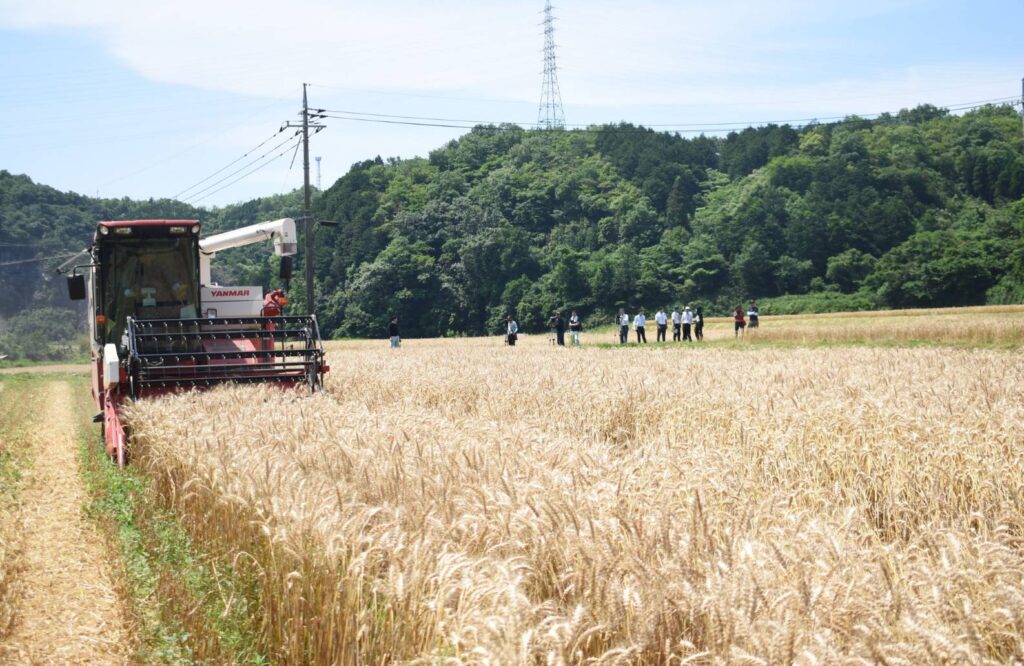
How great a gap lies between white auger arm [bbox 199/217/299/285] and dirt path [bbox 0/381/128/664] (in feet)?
19.8

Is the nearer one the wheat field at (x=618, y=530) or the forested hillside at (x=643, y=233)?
the wheat field at (x=618, y=530)

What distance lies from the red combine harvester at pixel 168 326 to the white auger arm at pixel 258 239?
40.2 inches

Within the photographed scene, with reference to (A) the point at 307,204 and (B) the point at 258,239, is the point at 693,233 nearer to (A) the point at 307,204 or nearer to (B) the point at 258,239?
(A) the point at 307,204

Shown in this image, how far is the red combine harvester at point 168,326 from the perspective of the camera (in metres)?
12.3

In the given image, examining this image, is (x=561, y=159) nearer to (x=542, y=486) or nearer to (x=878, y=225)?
(x=878, y=225)

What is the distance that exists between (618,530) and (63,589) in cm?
489

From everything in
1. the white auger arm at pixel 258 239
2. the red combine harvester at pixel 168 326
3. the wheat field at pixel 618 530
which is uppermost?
the white auger arm at pixel 258 239

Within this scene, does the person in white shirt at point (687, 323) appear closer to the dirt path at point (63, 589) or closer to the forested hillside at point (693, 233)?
the dirt path at point (63, 589)

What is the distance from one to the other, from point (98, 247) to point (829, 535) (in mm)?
12940

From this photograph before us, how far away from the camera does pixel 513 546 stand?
4.28 m

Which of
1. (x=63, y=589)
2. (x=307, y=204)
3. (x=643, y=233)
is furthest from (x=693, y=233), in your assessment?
(x=63, y=589)

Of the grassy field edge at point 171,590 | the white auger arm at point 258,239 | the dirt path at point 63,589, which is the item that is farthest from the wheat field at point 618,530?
the white auger arm at point 258,239

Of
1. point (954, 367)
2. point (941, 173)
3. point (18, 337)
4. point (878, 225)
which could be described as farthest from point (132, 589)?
point (941, 173)

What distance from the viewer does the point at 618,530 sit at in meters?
4.06
